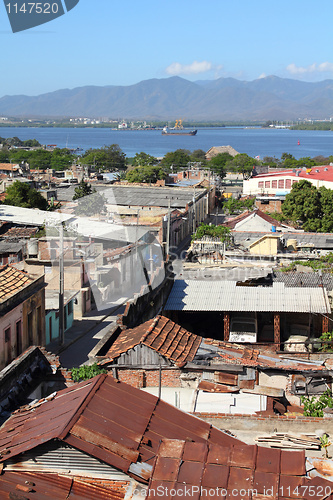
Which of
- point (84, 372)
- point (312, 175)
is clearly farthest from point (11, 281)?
point (312, 175)

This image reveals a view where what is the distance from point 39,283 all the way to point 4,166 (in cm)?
6340

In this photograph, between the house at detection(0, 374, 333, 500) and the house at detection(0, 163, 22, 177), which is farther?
the house at detection(0, 163, 22, 177)

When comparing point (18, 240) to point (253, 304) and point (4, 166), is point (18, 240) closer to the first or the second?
point (253, 304)

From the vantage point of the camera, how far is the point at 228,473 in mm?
5602

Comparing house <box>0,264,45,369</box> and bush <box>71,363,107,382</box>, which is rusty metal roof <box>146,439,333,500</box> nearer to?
bush <box>71,363,107,382</box>

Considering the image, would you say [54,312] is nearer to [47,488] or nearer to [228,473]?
[47,488]

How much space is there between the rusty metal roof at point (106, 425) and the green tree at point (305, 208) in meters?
33.4

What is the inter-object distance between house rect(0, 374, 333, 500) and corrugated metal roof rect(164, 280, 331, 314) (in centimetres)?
988

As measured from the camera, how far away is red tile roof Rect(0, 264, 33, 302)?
44.1 ft

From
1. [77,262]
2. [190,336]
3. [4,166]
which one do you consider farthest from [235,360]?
[4,166]

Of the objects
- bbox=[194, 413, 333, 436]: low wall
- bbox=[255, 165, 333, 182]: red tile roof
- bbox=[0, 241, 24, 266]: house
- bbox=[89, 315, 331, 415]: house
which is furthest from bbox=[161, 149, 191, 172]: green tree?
bbox=[194, 413, 333, 436]: low wall

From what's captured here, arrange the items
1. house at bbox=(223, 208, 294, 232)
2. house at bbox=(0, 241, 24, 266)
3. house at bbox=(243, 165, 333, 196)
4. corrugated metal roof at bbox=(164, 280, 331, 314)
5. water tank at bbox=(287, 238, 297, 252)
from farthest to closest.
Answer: house at bbox=(243, 165, 333, 196)
house at bbox=(223, 208, 294, 232)
water tank at bbox=(287, 238, 297, 252)
house at bbox=(0, 241, 24, 266)
corrugated metal roof at bbox=(164, 280, 331, 314)

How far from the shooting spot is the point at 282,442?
751 centimetres

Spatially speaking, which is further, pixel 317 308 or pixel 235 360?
pixel 317 308
